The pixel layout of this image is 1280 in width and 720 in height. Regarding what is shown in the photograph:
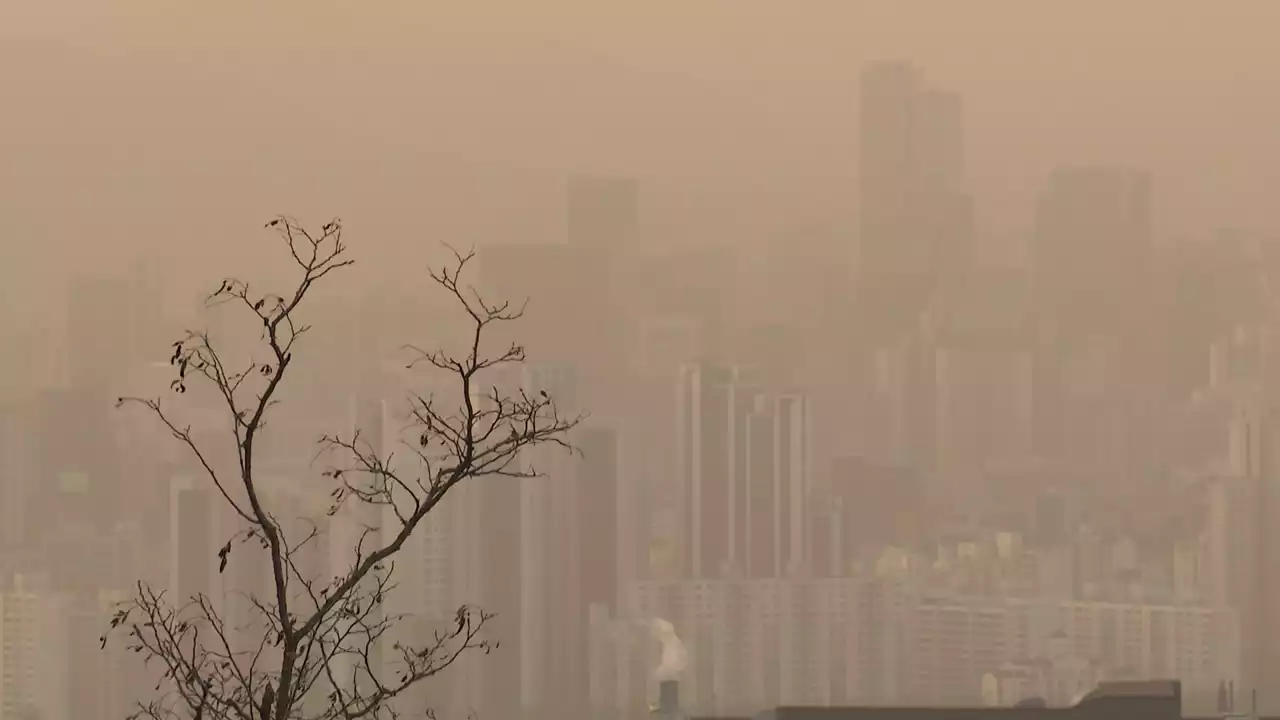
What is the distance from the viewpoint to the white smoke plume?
3.71m

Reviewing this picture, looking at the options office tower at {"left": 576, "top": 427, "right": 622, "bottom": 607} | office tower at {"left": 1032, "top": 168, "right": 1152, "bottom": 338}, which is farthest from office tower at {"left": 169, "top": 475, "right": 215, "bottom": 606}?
office tower at {"left": 1032, "top": 168, "right": 1152, "bottom": 338}

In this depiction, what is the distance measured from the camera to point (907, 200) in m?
3.66

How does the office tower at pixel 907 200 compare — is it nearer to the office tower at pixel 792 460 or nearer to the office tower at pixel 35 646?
the office tower at pixel 792 460

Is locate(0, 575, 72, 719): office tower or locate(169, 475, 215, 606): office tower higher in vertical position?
locate(169, 475, 215, 606): office tower

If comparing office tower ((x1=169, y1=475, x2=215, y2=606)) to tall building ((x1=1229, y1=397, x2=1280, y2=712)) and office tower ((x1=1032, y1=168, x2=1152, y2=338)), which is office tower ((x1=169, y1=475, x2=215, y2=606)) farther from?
tall building ((x1=1229, y1=397, x2=1280, y2=712))

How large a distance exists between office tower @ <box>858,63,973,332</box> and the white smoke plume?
2.88 ft

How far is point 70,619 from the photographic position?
11.7 ft

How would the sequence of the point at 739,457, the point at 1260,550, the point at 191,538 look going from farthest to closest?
the point at 1260,550 < the point at 739,457 < the point at 191,538

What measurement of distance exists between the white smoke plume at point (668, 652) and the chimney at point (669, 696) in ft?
0.04

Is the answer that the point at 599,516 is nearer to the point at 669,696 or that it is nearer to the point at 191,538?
the point at 669,696

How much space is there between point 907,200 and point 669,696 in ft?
4.26

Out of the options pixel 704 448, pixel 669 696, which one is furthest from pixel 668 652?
pixel 704 448

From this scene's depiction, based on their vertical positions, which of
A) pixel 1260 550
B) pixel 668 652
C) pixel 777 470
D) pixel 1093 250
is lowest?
pixel 668 652

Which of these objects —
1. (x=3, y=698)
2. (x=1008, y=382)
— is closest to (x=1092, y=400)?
(x=1008, y=382)
